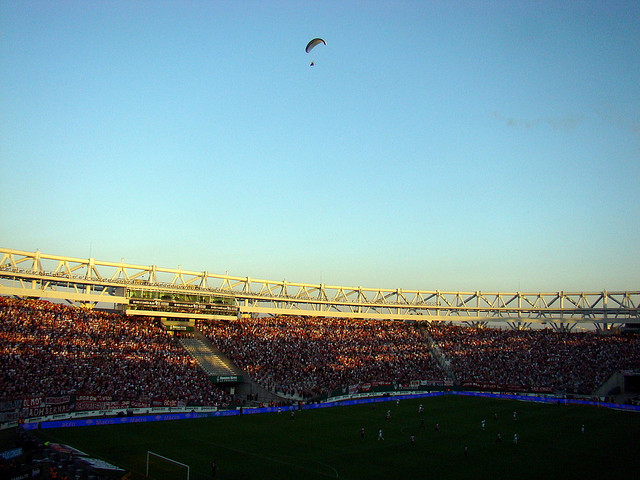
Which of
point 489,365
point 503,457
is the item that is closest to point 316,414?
point 503,457

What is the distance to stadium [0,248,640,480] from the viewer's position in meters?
37.6

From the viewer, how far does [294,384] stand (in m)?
67.3

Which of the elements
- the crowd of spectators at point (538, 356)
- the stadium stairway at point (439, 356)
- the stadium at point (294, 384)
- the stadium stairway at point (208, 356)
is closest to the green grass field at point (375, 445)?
the stadium at point (294, 384)

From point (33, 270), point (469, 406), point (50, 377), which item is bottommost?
point (469, 406)

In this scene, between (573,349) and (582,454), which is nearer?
(582,454)

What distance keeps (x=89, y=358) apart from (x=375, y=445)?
31.4 m

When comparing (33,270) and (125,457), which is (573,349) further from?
(33,270)

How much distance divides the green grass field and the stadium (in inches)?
8.1

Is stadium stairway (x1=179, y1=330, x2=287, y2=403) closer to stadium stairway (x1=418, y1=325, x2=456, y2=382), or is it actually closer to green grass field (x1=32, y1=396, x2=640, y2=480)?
green grass field (x1=32, y1=396, x2=640, y2=480)

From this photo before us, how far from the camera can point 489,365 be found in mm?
82500

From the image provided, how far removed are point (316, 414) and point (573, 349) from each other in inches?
1960

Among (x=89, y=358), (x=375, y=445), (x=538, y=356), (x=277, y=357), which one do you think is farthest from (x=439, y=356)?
Result: (x=89, y=358)

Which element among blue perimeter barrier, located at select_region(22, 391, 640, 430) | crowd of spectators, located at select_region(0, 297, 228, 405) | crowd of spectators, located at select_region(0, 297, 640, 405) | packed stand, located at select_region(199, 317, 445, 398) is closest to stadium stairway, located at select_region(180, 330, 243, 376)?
packed stand, located at select_region(199, 317, 445, 398)

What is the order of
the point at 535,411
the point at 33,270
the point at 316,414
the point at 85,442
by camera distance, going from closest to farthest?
the point at 85,442, the point at 316,414, the point at 535,411, the point at 33,270
